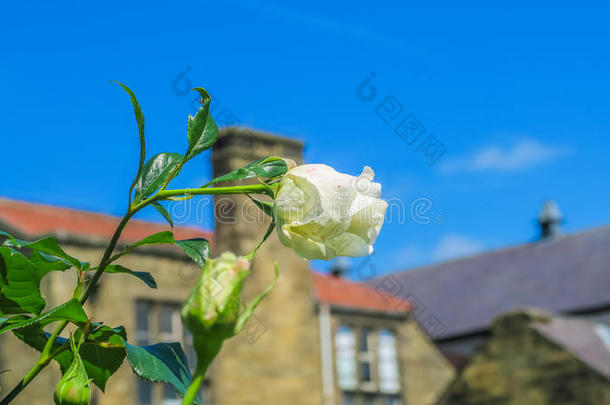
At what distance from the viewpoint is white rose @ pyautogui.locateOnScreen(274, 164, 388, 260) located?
109 cm

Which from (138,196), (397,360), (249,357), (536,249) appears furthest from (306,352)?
(138,196)

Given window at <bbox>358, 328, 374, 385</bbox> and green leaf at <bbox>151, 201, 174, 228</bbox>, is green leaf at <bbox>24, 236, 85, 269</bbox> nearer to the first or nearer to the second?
green leaf at <bbox>151, 201, 174, 228</bbox>

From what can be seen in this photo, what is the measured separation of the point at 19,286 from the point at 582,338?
68.3 ft

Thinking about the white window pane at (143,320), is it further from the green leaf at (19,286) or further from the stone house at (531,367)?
the green leaf at (19,286)

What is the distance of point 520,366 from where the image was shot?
19.0 metres

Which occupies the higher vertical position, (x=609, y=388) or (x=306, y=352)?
(x=306, y=352)

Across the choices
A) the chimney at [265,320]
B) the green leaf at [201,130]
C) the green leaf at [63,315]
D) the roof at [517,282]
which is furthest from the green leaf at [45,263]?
the roof at [517,282]

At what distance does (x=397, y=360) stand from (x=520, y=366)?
387cm

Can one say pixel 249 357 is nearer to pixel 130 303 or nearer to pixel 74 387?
pixel 130 303

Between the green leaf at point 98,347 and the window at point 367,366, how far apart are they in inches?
754

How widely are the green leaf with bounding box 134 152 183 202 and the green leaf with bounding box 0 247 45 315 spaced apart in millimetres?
217

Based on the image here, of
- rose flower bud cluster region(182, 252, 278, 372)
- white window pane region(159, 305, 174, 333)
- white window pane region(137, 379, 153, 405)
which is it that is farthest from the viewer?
white window pane region(159, 305, 174, 333)

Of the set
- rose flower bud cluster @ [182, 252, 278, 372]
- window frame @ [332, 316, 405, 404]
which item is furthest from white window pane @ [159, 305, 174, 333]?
rose flower bud cluster @ [182, 252, 278, 372]

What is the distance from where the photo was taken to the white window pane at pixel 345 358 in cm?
2028
